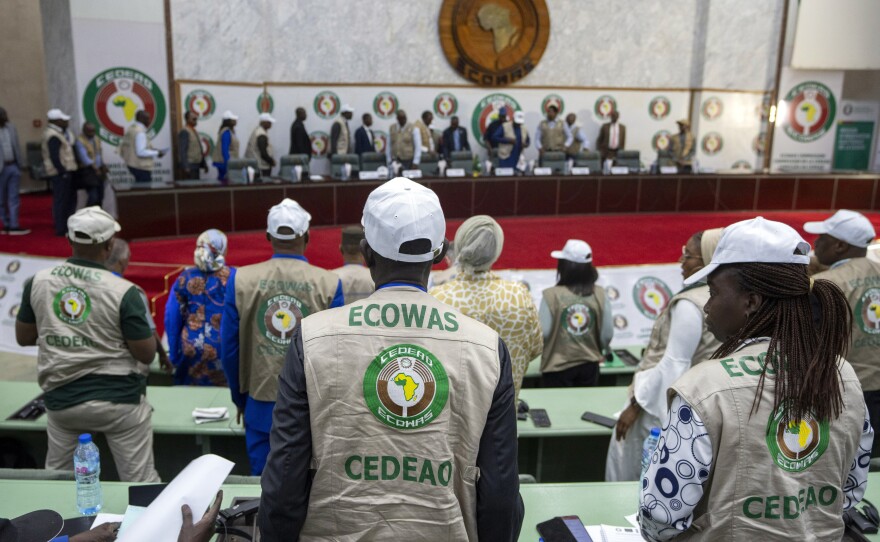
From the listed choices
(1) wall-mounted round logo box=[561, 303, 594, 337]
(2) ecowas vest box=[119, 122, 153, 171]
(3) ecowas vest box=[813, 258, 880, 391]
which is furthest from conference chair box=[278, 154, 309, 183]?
(3) ecowas vest box=[813, 258, 880, 391]

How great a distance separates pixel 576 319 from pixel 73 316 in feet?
7.91

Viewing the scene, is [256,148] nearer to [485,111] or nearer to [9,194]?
[9,194]

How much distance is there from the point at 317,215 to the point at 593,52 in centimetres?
660

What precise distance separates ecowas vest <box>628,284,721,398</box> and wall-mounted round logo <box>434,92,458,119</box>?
10255 mm

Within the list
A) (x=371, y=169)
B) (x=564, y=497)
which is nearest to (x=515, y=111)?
(x=371, y=169)

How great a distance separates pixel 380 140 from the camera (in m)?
12.3

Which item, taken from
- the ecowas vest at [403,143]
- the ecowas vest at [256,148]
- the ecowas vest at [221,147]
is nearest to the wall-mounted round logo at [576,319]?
the ecowas vest at [221,147]

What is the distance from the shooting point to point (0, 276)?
575cm

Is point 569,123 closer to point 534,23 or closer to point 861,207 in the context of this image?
point 534,23

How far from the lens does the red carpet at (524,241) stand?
8.10m

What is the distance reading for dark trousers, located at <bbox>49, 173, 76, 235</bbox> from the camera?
879 centimetres

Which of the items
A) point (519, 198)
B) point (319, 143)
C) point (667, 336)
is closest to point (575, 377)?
point (667, 336)

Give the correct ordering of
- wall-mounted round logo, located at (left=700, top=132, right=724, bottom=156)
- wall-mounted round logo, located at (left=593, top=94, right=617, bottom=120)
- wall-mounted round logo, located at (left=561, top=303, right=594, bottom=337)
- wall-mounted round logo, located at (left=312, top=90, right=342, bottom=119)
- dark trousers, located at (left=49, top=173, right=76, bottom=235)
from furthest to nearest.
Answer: wall-mounted round logo, located at (left=700, top=132, right=724, bottom=156)
wall-mounted round logo, located at (left=593, top=94, right=617, bottom=120)
wall-mounted round logo, located at (left=312, top=90, right=342, bottom=119)
dark trousers, located at (left=49, top=173, right=76, bottom=235)
wall-mounted round logo, located at (left=561, top=303, right=594, bottom=337)

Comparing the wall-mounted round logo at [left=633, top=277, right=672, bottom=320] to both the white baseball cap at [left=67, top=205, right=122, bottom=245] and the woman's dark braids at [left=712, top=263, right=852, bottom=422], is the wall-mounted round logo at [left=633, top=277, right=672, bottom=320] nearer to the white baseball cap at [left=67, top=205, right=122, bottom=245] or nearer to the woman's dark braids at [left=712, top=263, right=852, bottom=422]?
the white baseball cap at [left=67, top=205, right=122, bottom=245]
